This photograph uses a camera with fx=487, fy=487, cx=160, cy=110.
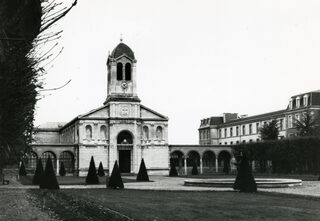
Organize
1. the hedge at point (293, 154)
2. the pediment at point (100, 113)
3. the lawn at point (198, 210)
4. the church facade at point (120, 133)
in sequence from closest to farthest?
1. the lawn at point (198, 210)
2. the hedge at point (293, 154)
3. the church facade at point (120, 133)
4. the pediment at point (100, 113)

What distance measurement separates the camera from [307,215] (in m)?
12.3

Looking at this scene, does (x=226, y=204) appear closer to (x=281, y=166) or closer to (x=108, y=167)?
(x=281, y=166)

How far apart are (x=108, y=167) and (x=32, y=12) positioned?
49883 mm

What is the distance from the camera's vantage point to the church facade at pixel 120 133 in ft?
176

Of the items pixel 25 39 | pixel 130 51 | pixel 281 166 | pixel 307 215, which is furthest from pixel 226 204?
pixel 130 51

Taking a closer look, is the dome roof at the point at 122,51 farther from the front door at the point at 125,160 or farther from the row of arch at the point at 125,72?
the front door at the point at 125,160

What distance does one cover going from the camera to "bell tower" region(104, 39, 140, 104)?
54.6 metres

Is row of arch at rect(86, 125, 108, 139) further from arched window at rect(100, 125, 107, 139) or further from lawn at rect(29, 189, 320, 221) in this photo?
lawn at rect(29, 189, 320, 221)

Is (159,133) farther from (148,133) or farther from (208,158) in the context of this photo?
(208,158)

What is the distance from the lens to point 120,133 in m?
55.2

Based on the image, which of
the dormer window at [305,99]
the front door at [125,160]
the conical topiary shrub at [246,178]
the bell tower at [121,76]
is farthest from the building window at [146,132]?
the conical topiary shrub at [246,178]

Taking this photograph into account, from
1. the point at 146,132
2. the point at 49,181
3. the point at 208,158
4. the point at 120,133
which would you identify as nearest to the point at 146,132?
the point at 146,132

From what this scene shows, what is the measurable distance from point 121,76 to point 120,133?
6453 millimetres

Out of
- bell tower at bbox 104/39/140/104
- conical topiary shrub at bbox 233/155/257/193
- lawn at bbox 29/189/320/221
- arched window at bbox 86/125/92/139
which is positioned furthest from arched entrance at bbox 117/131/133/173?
lawn at bbox 29/189/320/221
